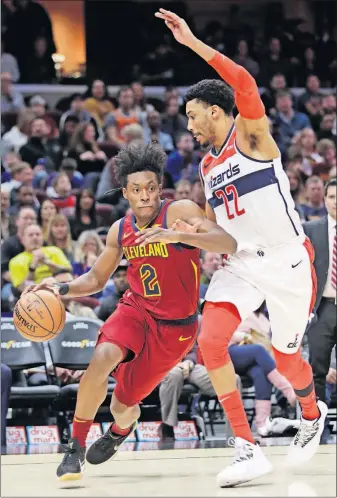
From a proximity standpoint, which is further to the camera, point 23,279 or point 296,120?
point 296,120

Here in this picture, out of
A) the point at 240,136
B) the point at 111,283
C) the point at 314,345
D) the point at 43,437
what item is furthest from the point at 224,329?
the point at 111,283

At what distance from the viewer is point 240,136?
530 cm

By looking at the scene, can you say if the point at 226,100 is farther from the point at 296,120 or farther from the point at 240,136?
the point at 296,120

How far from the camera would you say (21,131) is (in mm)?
13312

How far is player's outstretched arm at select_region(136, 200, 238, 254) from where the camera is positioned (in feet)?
15.8

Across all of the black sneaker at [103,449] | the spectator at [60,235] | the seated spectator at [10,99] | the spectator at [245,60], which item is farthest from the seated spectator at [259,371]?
the spectator at [245,60]

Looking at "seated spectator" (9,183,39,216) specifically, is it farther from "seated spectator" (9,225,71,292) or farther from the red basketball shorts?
the red basketball shorts

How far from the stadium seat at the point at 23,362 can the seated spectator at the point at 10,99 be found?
5.65 metres

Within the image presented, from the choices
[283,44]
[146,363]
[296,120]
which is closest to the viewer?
[146,363]

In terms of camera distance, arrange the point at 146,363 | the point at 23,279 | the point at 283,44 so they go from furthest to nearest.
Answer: the point at 283,44
the point at 23,279
the point at 146,363

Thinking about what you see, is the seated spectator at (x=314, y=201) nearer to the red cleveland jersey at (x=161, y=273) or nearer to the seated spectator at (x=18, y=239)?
the seated spectator at (x=18, y=239)

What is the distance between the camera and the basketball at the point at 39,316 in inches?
211

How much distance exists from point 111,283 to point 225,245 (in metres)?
4.50

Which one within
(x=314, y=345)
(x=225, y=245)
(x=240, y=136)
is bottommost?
(x=314, y=345)
